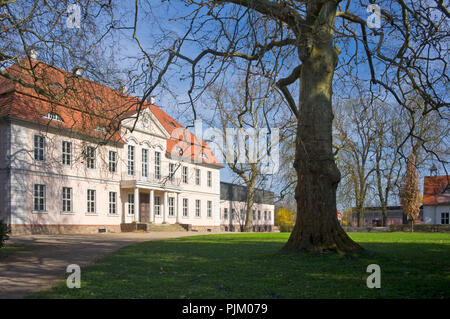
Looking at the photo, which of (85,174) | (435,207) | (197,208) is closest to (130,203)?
(85,174)

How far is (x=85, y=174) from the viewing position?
2750 centimetres

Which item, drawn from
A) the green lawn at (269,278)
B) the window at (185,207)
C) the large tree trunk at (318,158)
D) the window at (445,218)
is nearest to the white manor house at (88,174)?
the window at (185,207)

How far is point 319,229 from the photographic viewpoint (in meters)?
10.0

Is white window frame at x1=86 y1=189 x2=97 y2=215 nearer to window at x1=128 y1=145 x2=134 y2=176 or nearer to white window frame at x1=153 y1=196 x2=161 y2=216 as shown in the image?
window at x1=128 y1=145 x2=134 y2=176

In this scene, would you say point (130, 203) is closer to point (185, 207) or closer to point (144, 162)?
point (144, 162)

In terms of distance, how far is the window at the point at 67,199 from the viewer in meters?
28.2

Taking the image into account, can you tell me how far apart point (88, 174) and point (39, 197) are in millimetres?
4445

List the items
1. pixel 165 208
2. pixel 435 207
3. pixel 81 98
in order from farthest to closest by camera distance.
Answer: pixel 435 207 → pixel 165 208 → pixel 81 98

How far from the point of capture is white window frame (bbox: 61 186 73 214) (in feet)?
92.2

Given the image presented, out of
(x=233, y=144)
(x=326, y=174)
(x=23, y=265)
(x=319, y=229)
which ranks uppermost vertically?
(x=233, y=144)

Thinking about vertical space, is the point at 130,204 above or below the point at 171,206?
above

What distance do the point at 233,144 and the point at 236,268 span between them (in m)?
20.0
